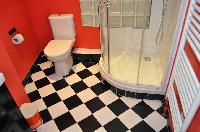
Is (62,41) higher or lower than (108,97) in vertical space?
higher

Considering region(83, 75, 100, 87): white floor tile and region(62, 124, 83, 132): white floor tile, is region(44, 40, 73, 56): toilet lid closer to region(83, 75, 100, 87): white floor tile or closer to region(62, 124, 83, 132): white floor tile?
region(83, 75, 100, 87): white floor tile

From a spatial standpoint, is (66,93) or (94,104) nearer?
(94,104)

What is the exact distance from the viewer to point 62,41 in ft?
9.71

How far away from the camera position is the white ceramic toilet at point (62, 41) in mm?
2725

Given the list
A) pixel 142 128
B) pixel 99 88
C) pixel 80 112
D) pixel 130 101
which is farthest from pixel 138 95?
pixel 80 112

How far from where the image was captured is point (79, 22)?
3.01 meters

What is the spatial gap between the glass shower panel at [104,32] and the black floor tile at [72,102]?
0.59 m

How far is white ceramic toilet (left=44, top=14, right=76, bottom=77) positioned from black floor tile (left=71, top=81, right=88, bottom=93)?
0.97 ft

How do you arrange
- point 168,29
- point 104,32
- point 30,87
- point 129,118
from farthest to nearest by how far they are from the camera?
point 30,87 < point 104,32 < point 168,29 < point 129,118

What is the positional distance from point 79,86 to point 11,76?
3.51 feet

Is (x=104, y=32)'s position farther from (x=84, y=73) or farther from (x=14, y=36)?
(x=14, y=36)

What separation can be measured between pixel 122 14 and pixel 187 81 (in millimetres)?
1469

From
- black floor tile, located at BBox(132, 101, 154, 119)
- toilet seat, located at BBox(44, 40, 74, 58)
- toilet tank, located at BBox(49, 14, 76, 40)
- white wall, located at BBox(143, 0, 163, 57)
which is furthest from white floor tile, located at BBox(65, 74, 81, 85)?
white wall, located at BBox(143, 0, 163, 57)

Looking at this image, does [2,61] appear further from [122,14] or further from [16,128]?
[122,14]
